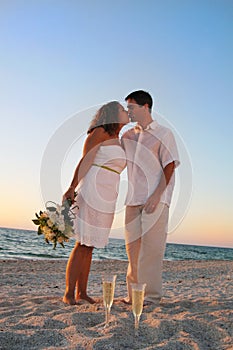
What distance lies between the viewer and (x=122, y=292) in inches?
236

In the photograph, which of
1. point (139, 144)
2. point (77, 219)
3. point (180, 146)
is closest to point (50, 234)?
point (77, 219)

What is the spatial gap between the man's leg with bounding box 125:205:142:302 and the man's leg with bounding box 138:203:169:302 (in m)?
0.09

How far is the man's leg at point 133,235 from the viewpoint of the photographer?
168 inches

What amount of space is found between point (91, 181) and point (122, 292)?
2.49 m

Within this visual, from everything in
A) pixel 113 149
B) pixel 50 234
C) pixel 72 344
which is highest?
pixel 113 149

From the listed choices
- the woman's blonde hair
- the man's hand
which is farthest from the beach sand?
the woman's blonde hair

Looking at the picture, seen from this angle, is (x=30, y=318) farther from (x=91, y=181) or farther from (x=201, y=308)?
(x=201, y=308)

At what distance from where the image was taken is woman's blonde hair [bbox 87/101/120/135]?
4082mm

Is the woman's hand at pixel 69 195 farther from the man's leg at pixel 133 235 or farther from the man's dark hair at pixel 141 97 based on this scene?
the man's dark hair at pixel 141 97

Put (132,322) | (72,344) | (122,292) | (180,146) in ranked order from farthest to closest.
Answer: (122,292) < (180,146) < (132,322) < (72,344)

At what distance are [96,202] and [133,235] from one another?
22.1 inches

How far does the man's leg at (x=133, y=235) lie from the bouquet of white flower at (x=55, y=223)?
0.70 metres

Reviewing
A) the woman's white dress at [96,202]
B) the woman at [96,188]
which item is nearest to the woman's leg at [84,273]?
the woman at [96,188]

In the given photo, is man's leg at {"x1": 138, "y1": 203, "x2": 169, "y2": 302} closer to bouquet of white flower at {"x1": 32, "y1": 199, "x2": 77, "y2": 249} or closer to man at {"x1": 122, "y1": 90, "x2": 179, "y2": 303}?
man at {"x1": 122, "y1": 90, "x2": 179, "y2": 303}
